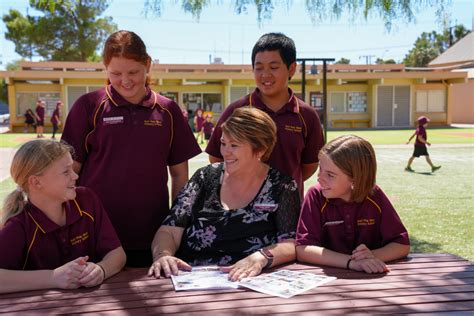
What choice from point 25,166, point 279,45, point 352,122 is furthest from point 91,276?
point 352,122

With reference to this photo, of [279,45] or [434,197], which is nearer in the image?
[279,45]

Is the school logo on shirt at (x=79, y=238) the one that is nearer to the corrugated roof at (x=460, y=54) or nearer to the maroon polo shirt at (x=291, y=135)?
the maroon polo shirt at (x=291, y=135)

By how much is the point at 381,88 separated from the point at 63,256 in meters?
36.1

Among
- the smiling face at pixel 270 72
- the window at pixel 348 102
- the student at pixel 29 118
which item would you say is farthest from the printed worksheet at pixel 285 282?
the window at pixel 348 102

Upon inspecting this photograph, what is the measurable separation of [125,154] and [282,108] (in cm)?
114

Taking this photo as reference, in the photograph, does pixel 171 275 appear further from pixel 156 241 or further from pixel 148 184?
pixel 148 184

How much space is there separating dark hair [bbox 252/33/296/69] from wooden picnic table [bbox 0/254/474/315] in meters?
1.64

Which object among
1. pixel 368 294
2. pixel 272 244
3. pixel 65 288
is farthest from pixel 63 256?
pixel 368 294

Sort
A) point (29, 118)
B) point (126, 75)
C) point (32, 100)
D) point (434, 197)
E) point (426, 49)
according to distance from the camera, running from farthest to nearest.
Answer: point (426, 49) < point (32, 100) < point (29, 118) < point (434, 197) < point (126, 75)

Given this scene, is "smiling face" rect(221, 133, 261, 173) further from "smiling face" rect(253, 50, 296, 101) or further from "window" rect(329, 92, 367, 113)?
"window" rect(329, 92, 367, 113)

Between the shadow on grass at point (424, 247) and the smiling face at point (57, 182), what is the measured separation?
163 inches

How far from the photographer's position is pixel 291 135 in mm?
3500

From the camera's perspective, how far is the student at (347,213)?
2623mm

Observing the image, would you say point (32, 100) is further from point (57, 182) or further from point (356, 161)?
point (356, 161)
